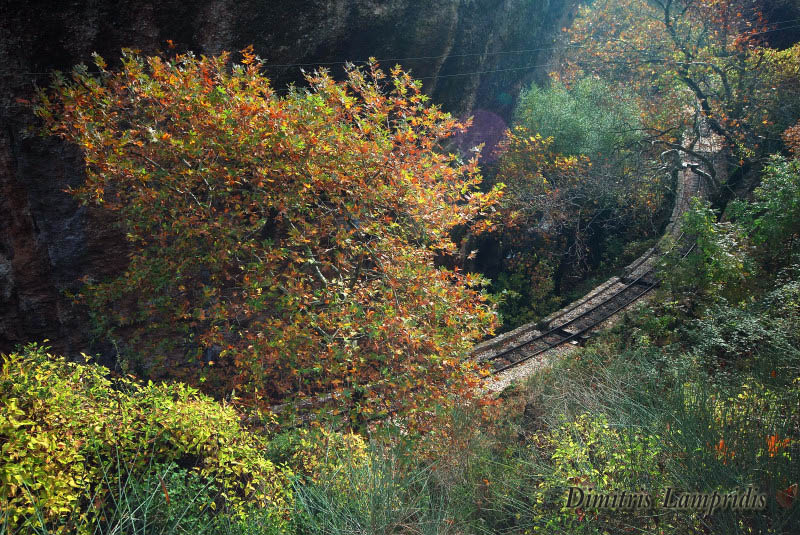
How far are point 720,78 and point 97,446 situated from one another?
21.3 metres

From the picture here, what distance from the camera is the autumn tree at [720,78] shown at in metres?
14.5

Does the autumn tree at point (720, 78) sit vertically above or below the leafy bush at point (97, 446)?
above

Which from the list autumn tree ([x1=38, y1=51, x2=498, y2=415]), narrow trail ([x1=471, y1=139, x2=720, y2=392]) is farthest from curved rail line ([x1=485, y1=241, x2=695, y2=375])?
autumn tree ([x1=38, y1=51, x2=498, y2=415])

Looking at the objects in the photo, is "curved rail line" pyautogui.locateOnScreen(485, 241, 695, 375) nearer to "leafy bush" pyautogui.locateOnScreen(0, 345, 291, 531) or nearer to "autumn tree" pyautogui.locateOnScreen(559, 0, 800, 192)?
"autumn tree" pyautogui.locateOnScreen(559, 0, 800, 192)

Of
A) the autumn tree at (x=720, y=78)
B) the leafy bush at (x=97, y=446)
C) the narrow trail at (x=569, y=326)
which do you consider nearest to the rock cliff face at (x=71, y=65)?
the leafy bush at (x=97, y=446)

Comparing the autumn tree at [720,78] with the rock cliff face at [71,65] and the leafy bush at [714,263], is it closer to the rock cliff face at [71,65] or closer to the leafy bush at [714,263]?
the leafy bush at [714,263]

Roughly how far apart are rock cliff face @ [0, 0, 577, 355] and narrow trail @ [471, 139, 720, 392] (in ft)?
31.3

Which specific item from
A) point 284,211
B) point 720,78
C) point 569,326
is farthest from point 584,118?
point 284,211

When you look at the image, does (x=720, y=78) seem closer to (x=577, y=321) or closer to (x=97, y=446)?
(x=577, y=321)

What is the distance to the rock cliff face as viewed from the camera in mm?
9156

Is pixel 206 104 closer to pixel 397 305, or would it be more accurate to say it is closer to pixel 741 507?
pixel 397 305

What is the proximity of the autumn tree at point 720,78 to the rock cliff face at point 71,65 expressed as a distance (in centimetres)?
1057

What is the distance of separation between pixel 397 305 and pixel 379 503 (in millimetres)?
3339

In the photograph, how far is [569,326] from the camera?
14.4 m
